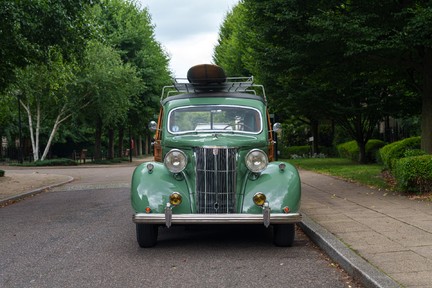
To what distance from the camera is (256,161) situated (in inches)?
274

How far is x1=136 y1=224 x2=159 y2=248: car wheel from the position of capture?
691 centimetres

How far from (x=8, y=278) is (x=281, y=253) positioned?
333 cm

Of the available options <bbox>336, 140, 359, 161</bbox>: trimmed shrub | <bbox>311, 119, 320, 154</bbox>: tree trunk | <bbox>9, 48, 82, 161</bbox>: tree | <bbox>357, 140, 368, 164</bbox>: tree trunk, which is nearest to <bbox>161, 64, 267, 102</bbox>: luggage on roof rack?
<bbox>357, 140, 368, 164</bbox>: tree trunk

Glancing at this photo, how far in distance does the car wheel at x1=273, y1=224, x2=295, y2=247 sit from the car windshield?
169 centimetres

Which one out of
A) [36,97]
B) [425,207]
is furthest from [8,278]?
[36,97]

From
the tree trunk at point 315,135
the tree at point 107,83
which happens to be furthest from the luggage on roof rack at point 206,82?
the tree at point 107,83

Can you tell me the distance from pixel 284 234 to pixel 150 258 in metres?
1.85

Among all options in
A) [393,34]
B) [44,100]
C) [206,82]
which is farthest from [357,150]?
[44,100]

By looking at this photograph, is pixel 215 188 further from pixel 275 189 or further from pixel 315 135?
pixel 315 135

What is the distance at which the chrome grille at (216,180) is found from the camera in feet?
22.3

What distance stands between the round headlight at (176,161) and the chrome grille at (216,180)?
0.67 ft

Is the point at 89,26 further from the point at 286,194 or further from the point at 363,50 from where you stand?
the point at 286,194

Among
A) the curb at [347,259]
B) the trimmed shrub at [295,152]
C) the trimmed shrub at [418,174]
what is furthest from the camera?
the trimmed shrub at [295,152]

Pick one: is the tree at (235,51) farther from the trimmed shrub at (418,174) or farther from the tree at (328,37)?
the trimmed shrub at (418,174)
